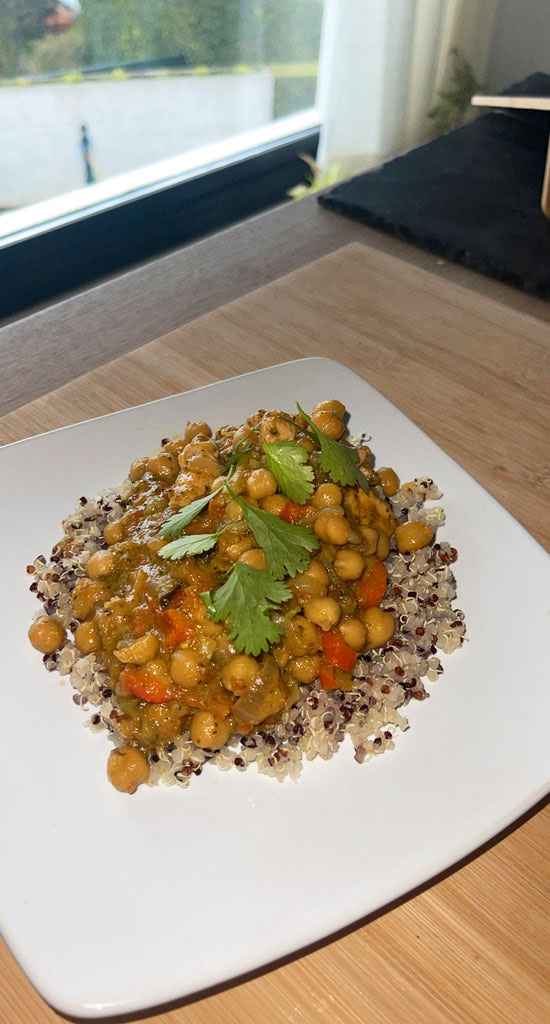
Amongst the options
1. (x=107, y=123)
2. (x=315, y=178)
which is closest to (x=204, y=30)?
(x=107, y=123)

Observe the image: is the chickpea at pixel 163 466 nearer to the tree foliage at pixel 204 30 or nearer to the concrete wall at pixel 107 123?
the concrete wall at pixel 107 123

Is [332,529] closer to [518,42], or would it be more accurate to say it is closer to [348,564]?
[348,564]

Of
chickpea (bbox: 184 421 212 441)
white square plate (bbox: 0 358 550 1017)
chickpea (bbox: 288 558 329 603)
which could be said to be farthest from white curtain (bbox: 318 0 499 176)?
chickpea (bbox: 288 558 329 603)

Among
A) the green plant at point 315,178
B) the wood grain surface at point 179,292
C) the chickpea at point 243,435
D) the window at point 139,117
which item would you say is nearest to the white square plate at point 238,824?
the chickpea at point 243,435

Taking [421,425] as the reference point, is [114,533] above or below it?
above

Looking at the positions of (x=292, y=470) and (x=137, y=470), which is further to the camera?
(x=137, y=470)

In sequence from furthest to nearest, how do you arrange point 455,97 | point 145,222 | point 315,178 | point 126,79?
point 455,97
point 315,178
point 145,222
point 126,79

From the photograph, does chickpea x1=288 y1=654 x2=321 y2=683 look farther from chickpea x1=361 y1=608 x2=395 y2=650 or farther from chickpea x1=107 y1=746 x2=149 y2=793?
chickpea x1=107 y1=746 x2=149 y2=793
